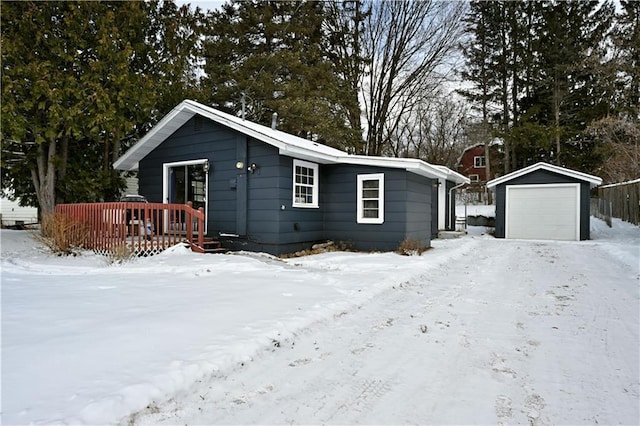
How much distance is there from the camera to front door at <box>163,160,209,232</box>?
10172 mm

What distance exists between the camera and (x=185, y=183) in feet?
33.9

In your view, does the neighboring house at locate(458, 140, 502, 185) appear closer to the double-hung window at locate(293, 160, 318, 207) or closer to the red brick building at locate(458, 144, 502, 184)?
the red brick building at locate(458, 144, 502, 184)

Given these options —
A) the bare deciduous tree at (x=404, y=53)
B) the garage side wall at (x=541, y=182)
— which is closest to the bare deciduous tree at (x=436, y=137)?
the bare deciduous tree at (x=404, y=53)

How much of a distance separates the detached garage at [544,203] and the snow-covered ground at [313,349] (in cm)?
874

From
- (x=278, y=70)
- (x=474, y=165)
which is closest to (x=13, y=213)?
(x=278, y=70)

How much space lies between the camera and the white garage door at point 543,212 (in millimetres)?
13664

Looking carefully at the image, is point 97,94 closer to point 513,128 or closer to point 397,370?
point 397,370

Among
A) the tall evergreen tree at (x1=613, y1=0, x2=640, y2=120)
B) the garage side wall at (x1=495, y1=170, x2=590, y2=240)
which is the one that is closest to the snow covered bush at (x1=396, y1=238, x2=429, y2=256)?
the garage side wall at (x1=495, y1=170, x2=590, y2=240)

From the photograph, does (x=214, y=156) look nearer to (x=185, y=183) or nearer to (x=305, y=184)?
(x=185, y=183)

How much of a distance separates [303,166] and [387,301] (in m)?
5.24

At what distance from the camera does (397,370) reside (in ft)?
9.21

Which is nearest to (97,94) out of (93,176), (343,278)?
(93,176)

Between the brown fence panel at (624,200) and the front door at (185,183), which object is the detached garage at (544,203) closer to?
the brown fence panel at (624,200)

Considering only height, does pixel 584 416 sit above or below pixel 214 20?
below
